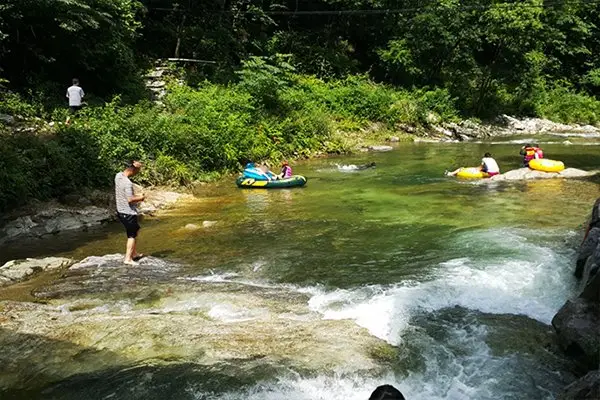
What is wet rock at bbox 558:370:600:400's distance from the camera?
4453 millimetres

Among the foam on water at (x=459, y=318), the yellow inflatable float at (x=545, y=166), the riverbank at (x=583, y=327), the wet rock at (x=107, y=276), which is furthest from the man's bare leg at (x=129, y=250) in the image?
the yellow inflatable float at (x=545, y=166)

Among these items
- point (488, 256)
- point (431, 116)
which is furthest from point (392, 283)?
point (431, 116)

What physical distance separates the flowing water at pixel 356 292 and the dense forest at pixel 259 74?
3071 millimetres

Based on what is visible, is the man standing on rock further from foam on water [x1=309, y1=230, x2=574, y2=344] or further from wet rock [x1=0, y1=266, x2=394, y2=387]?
foam on water [x1=309, y1=230, x2=574, y2=344]

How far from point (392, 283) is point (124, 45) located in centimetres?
1680

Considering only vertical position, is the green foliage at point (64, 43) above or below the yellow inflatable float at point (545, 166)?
above

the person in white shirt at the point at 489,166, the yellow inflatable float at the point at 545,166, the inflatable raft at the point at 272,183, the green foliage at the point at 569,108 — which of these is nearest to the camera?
the inflatable raft at the point at 272,183

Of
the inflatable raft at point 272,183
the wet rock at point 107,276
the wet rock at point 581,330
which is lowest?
the inflatable raft at point 272,183

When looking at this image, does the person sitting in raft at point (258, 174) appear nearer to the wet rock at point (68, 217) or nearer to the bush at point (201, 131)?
the bush at point (201, 131)

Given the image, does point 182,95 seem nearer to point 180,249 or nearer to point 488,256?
point 180,249

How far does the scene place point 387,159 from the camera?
23.8 m

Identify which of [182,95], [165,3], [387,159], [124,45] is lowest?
[387,159]

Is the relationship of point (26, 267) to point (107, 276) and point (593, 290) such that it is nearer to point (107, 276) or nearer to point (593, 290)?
point (107, 276)

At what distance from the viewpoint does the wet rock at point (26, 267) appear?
29.2 ft
